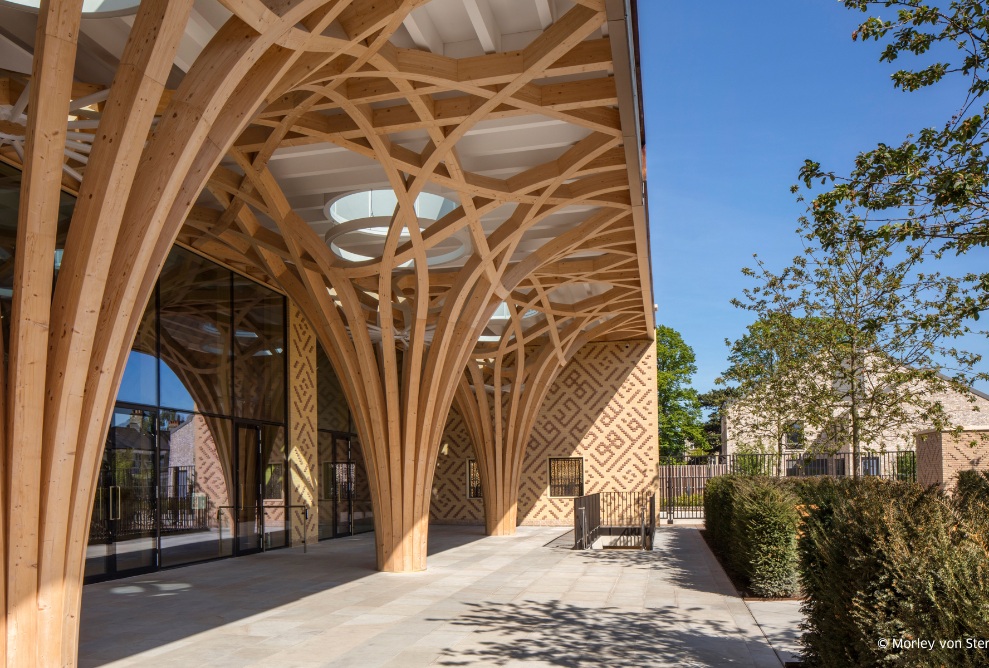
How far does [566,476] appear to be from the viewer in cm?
2402

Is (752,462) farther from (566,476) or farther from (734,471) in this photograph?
(566,476)

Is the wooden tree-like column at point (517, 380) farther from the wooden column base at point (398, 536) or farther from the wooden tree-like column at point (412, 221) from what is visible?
the wooden column base at point (398, 536)

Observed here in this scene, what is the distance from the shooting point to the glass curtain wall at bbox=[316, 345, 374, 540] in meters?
18.7

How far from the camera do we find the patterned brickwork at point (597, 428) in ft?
77.8

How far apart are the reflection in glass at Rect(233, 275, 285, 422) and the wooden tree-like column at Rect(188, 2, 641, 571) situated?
1972 millimetres

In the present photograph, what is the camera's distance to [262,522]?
51.8 feet

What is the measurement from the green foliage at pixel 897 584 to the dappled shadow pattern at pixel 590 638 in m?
1.32

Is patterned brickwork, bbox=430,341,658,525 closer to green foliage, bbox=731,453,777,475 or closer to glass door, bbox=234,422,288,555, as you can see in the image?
green foliage, bbox=731,453,777,475

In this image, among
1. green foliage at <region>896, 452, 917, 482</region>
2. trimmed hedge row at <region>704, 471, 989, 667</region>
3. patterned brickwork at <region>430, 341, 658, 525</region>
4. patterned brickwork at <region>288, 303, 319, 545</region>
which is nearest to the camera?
trimmed hedge row at <region>704, 471, 989, 667</region>

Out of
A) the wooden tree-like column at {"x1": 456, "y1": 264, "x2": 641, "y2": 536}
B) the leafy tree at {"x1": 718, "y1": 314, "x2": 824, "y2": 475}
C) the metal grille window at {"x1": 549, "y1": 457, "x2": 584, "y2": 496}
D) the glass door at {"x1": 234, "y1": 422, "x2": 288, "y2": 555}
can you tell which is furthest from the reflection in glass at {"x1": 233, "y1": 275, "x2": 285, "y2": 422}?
the metal grille window at {"x1": 549, "y1": 457, "x2": 584, "y2": 496}

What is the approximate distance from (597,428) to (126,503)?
14.5 metres

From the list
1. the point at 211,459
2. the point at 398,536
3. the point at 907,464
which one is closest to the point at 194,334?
the point at 211,459

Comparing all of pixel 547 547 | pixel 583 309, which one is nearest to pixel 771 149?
pixel 583 309

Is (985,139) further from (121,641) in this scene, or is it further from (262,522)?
(262,522)
